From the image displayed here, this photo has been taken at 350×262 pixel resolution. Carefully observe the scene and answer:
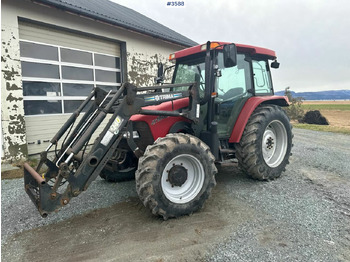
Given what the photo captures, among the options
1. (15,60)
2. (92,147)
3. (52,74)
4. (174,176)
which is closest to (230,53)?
(174,176)

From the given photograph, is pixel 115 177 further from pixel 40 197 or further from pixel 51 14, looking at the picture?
pixel 51 14

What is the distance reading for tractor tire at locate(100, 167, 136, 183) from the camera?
4.37m

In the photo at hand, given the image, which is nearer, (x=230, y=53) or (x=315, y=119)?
(x=230, y=53)

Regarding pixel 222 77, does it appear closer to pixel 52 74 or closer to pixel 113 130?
pixel 113 130

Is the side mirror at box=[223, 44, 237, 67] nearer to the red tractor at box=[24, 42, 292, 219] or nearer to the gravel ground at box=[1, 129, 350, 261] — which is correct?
the red tractor at box=[24, 42, 292, 219]

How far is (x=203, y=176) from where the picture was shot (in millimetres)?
3277

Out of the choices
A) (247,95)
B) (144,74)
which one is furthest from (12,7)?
(247,95)

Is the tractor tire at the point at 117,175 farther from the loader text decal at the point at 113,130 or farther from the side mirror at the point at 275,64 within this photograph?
the side mirror at the point at 275,64

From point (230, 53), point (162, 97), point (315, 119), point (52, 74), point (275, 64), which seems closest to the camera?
point (230, 53)

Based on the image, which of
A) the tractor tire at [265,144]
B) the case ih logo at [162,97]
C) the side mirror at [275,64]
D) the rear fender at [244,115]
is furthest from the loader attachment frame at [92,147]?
the side mirror at [275,64]

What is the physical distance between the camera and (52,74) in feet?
22.5

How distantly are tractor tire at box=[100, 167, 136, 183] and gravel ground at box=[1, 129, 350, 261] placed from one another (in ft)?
0.48

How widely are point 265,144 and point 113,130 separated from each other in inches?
116

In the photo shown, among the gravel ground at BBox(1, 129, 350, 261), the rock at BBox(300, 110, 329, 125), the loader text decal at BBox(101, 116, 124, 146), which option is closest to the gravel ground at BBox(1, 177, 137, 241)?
the gravel ground at BBox(1, 129, 350, 261)
